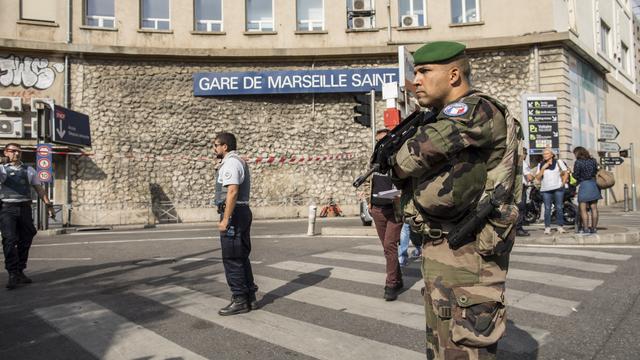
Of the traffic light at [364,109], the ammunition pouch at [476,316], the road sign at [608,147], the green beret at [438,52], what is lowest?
the ammunition pouch at [476,316]

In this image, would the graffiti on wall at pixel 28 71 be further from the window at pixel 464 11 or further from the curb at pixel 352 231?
the window at pixel 464 11

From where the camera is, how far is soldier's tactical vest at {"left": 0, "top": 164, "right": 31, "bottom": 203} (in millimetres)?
6258

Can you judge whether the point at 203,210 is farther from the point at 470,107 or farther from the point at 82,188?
the point at 470,107

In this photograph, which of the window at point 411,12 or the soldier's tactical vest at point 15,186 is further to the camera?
→ the window at point 411,12

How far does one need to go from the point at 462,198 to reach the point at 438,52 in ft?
2.19

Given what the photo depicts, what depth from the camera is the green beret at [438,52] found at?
2010 millimetres

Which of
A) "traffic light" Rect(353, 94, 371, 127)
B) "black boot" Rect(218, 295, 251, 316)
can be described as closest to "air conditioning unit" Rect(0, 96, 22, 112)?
"traffic light" Rect(353, 94, 371, 127)

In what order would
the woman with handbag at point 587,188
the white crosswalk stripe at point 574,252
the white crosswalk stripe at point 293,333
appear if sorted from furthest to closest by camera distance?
1. the woman with handbag at point 587,188
2. the white crosswalk stripe at point 574,252
3. the white crosswalk stripe at point 293,333

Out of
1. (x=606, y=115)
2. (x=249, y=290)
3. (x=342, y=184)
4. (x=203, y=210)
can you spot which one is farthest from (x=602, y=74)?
(x=249, y=290)

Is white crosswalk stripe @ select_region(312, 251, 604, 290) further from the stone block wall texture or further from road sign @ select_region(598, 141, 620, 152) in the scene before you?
road sign @ select_region(598, 141, 620, 152)

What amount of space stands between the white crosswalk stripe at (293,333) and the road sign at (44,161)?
449 inches

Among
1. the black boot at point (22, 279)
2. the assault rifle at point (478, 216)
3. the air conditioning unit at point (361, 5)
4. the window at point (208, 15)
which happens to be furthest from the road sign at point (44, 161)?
the assault rifle at point (478, 216)

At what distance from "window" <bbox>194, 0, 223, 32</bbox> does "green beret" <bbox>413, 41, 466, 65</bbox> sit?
64.3 feet

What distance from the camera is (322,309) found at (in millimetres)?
4602
